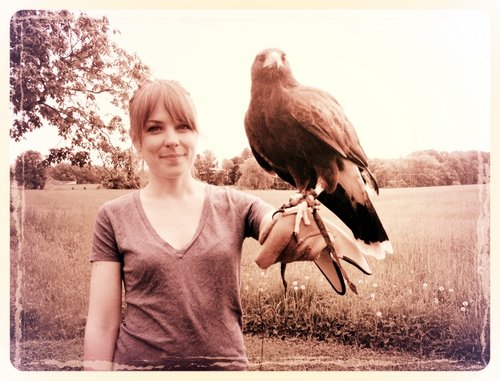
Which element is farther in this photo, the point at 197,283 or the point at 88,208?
the point at 88,208

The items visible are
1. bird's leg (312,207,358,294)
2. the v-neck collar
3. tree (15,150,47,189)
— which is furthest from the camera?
tree (15,150,47,189)

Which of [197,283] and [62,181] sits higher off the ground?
[62,181]

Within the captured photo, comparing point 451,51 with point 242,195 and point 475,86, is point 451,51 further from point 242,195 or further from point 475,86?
point 242,195

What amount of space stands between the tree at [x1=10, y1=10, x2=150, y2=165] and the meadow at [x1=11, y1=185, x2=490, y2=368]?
244 mm

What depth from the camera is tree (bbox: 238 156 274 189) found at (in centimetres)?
254

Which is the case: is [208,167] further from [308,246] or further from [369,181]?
[369,181]

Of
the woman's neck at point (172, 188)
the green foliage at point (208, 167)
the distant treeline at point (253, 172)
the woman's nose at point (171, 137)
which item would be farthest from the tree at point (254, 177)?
the woman's nose at point (171, 137)

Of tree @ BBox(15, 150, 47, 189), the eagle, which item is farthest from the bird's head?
tree @ BBox(15, 150, 47, 189)

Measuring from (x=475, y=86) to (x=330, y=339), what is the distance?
1275mm

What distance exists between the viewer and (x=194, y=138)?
246cm

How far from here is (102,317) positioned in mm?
2469

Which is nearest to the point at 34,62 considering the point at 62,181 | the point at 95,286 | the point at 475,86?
the point at 62,181

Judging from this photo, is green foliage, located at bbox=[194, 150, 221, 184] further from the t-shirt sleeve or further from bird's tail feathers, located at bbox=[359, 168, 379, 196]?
bird's tail feathers, located at bbox=[359, 168, 379, 196]

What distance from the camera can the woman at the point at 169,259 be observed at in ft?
7.80
